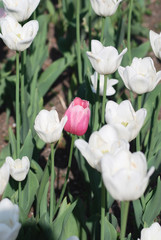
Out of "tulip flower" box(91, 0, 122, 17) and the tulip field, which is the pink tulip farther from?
"tulip flower" box(91, 0, 122, 17)

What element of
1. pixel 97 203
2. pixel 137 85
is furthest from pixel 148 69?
pixel 97 203

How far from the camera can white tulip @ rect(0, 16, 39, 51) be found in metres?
1.53

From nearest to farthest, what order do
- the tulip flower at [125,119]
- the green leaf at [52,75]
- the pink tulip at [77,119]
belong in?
the tulip flower at [125,119] → the pink tulip at [77,119] → the green leaf at [52,75]

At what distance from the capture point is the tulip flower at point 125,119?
1271 mm

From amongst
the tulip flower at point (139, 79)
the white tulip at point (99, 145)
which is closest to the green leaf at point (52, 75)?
the tulip flower at point (139, 79)

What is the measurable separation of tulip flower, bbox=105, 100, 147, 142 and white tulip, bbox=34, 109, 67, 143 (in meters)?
0.14

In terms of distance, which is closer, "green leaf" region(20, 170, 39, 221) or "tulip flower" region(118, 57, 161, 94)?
"tulip flower" region(118, 57, 161, 94)

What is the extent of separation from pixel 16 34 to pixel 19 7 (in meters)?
0.13

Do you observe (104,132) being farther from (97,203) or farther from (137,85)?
(97,203)

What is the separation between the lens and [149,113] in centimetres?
209

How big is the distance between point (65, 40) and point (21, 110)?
2.98ft

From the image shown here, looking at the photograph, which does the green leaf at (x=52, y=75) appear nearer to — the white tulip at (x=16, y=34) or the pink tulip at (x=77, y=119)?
the white tulip at (x=16, y=34)

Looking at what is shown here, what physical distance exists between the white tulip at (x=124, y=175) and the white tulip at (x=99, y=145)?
0.06 metres

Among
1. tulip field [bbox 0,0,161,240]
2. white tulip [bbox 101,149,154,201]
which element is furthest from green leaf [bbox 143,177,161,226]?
white tulip [bbox 101,149,154,201]
